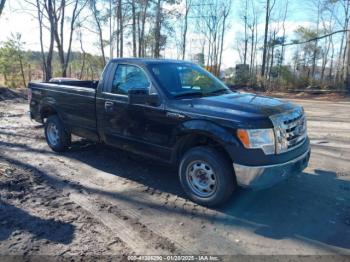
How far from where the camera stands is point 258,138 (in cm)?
383

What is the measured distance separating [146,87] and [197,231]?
227 centimetres

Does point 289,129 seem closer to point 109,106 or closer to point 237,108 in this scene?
point 237,108

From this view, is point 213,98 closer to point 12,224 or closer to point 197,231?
point 197,231

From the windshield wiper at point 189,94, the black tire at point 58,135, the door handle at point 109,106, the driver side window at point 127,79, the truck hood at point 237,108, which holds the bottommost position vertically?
the black tire at point 58,135

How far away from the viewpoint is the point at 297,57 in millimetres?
41688

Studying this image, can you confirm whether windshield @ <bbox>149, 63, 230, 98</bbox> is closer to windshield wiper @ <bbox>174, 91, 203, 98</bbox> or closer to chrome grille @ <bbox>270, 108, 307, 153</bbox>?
windshield wiper @ <bbox>174, 91, 203, 98</bbox>

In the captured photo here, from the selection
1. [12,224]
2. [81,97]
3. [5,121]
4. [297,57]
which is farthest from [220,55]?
[12,224]

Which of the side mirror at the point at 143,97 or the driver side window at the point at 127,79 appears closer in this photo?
the side mirror at the point at 143,97

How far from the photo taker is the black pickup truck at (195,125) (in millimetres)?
3879

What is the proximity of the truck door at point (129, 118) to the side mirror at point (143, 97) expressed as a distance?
0.26ft

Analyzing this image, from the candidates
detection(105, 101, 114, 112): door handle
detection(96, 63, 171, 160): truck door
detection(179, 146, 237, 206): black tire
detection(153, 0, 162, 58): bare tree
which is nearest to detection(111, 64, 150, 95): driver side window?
detection(96, 63, 171, 160): truck door

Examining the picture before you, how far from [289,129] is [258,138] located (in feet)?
→ 1.90

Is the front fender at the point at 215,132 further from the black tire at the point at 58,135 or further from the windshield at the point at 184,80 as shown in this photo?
the black tire at the point at 58,135

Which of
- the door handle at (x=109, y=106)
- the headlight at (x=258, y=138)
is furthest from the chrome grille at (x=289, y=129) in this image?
the door handle at (x=109, y=106)
